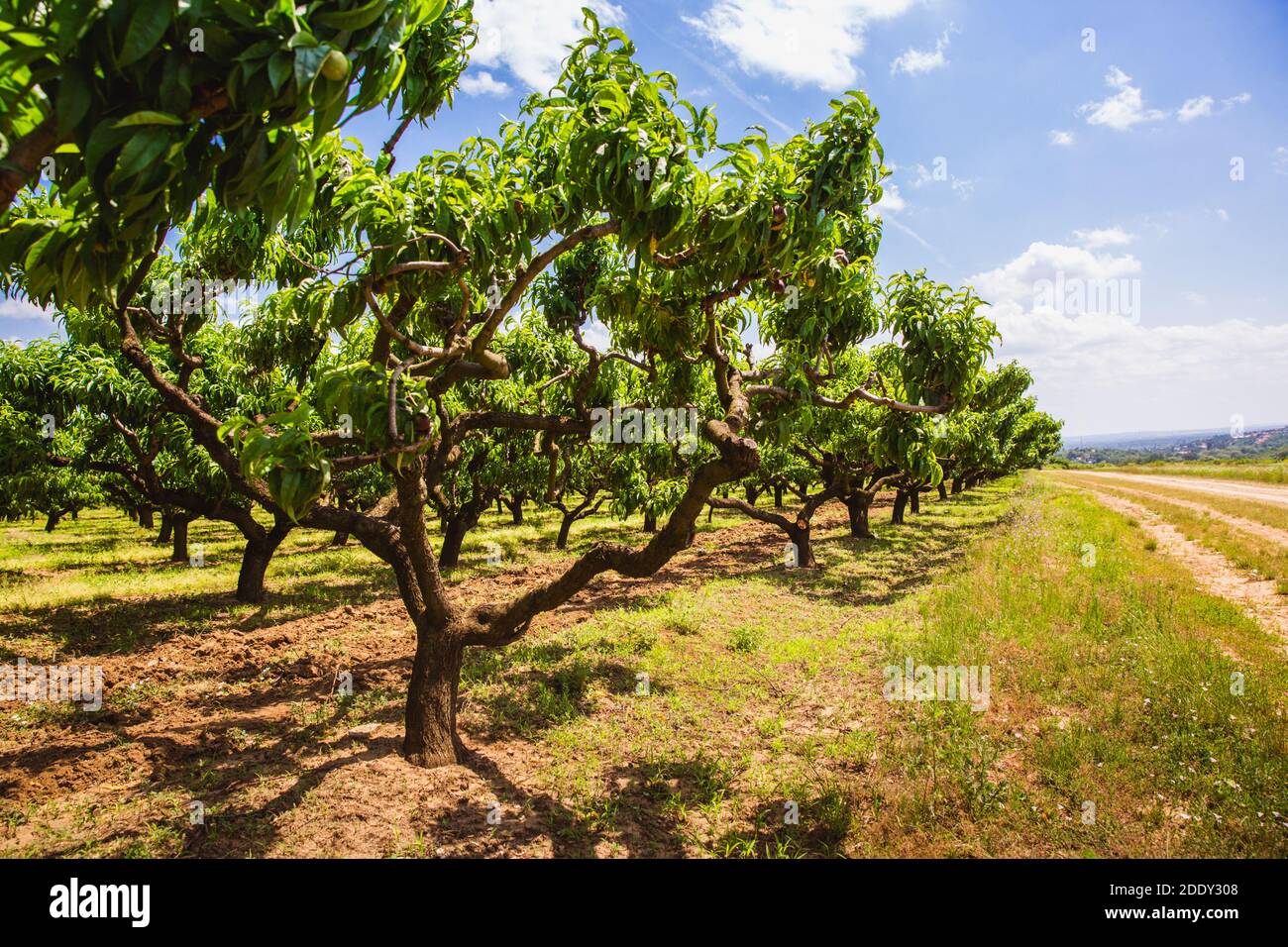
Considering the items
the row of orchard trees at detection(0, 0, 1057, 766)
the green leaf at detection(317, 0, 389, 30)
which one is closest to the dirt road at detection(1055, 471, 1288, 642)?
the row of orchard trees at detection(0, 0, 1057, 766)

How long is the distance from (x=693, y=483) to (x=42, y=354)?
1397 centimetres

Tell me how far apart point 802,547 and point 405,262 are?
15.0 m

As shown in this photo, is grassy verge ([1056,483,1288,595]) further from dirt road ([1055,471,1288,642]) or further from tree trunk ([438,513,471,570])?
tree trunk ([438,513,471,570])

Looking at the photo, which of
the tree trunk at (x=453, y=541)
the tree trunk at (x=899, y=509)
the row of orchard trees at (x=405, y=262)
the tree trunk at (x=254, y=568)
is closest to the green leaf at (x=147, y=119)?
the row of orchard trees at (x=405, y=262)

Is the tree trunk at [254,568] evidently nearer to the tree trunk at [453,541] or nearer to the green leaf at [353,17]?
the tree trunk at [453,541]

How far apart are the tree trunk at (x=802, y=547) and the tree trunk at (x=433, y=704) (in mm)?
12561

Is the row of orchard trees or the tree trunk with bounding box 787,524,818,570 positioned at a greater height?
the row of orchard trees

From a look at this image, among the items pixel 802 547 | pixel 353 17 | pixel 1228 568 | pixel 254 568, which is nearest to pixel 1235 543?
pixel 1228 568

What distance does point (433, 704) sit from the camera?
20.0ft

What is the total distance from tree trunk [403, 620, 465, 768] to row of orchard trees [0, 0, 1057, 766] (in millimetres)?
25

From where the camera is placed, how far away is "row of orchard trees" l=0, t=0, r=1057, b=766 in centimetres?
178

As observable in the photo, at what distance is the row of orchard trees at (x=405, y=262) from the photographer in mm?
1781

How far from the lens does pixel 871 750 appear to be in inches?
256

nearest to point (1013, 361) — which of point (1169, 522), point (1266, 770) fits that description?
point (1169, 522)
